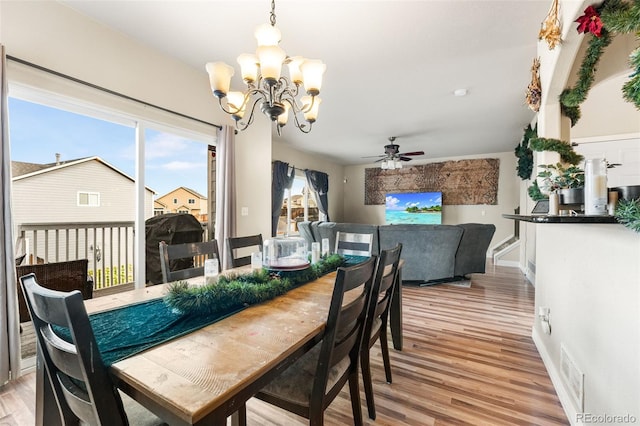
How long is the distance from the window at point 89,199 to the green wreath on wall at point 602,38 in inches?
133

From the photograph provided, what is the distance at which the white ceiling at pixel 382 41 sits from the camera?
→ 1.98 m

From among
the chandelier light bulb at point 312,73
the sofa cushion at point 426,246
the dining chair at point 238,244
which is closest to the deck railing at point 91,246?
the dining chair at point 238,244

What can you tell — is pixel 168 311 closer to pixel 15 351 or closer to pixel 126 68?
pixel 15 351

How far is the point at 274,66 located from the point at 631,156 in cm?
398

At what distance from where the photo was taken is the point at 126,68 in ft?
7.82

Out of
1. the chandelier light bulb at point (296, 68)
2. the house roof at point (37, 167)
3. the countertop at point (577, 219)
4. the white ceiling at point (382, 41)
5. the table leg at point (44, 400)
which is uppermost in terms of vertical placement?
the white ceiling at point (382, 41)

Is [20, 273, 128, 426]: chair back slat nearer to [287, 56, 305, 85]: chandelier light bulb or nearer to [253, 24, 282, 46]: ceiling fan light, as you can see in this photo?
[253, 24, 282, 46]: ceiling fan light

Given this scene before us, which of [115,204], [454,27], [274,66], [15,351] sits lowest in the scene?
[15,351]

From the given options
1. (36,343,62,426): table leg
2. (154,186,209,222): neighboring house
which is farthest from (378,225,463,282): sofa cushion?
(36,343,62,426): table leg

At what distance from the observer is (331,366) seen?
3.60 ft

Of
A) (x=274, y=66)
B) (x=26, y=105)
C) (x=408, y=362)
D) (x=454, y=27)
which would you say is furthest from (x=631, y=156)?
(x=26, y=105)

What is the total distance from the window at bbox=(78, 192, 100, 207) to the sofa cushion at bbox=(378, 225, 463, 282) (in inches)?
137

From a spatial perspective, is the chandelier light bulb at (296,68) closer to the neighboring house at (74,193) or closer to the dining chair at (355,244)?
the dining chair at (355,244)

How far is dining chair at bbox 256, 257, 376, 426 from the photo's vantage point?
106 cm
